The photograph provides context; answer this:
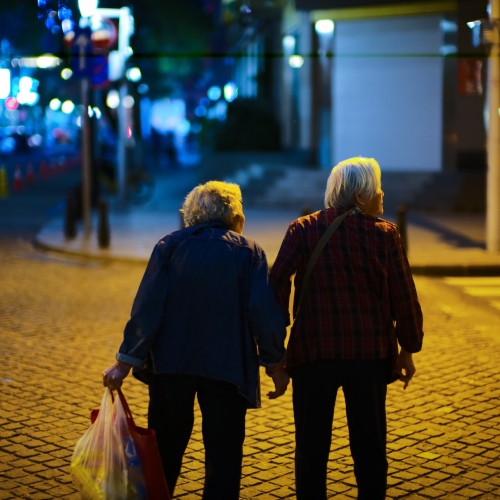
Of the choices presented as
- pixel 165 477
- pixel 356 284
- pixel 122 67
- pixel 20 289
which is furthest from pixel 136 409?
pixel 122 67

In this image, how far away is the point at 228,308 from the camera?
370 centimetres

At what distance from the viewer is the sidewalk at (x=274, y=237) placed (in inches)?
497

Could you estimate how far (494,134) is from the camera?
13172 mm

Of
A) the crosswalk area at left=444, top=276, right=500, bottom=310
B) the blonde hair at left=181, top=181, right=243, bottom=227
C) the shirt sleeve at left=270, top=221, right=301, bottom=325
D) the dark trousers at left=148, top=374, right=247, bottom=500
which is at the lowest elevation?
the crosswalk area at left=444, top=276, right=500, bottom=310

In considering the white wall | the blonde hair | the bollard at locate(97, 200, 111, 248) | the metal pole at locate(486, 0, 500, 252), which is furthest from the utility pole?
the blonde hair

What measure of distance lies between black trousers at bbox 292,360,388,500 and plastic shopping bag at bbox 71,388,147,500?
711 millimetres

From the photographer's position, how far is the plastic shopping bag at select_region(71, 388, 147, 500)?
11.9 feet

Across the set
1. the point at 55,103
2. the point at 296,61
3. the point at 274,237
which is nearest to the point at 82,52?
the point at 274,237

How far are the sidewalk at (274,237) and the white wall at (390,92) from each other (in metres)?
4.33

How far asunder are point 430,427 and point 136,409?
195 centimetres

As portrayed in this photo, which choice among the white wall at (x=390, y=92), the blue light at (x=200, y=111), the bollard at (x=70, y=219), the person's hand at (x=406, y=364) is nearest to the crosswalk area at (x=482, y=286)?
the person's hand at (x=406, y=364)

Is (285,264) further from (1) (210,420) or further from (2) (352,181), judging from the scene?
(1) (210,420)

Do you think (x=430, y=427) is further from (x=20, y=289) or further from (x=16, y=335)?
(x=20, y=289)

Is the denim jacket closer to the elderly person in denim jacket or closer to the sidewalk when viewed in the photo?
the elderly person in denim jacket
